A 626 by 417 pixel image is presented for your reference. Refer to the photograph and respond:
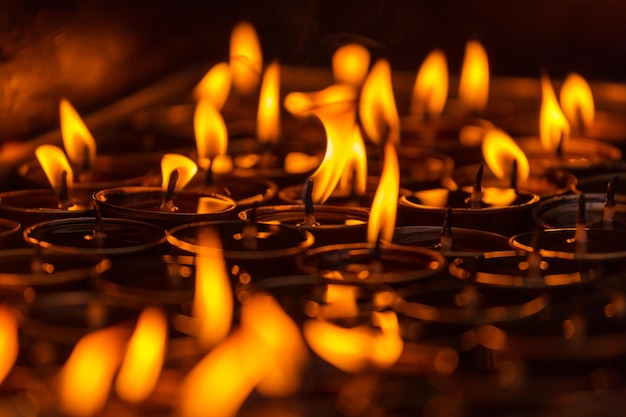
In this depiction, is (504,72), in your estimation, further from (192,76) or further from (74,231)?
(74,231)

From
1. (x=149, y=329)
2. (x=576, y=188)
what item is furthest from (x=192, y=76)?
(x=149, y=329)

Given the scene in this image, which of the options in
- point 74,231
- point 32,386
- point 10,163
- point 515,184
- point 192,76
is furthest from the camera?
point 192,76

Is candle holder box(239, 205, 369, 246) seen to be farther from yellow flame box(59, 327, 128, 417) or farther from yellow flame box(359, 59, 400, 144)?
yellow flame box(359, 59, 400, 144)

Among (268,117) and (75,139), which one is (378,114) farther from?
(75,139)

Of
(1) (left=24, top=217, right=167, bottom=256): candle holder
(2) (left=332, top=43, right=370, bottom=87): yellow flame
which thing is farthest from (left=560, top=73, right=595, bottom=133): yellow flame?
(1) (left=24, top=217, right=167, bottom=256): candle holder

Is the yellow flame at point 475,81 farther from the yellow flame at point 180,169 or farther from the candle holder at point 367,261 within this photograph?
the candle holder at point 367,261

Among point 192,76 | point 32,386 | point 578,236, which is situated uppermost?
point 192,76
